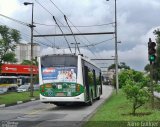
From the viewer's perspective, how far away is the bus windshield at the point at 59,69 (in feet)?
82.2

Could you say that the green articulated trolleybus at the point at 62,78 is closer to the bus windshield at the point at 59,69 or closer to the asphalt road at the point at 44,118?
the bus windshield at the point at 59,69

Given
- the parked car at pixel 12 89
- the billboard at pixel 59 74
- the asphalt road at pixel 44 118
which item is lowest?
the asphalt road at pixel 44 118

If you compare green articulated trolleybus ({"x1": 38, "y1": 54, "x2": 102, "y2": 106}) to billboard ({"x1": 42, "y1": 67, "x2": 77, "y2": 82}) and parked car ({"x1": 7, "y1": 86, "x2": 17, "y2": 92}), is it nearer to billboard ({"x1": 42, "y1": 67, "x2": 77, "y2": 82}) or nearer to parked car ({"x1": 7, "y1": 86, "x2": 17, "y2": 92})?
billboard ({"x1": 42, "y1": 67, "x2": 77, "y2": 82})

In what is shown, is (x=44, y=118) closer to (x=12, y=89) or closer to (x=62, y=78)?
(x=62, y=78)

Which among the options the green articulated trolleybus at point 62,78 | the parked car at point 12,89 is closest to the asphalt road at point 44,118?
the green articulated trolleybus at point 62,78

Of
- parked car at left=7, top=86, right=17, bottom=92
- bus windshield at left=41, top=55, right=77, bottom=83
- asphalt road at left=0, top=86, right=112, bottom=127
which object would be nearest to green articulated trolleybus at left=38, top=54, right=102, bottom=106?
bus windshield at left=41, top=55, right=77, bottom=83

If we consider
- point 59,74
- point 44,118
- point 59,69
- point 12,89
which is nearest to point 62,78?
point 59,74

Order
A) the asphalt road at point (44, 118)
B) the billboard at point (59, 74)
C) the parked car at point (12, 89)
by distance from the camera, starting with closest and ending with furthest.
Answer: the asphalt road at point (44, 118) → the billboard at point (59, 74) → the parked car at point (12, 89)

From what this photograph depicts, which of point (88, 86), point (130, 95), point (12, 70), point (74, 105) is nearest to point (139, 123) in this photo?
point (130, 95)

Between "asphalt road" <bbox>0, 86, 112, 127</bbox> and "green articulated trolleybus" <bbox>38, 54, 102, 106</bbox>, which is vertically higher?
"green articulated trolleybus" <bbox>38, 54, 102, 106</bbox>

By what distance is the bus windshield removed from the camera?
82.2 ft

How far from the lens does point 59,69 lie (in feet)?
82.7

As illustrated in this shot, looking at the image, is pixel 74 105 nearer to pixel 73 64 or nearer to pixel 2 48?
pixel 73 64

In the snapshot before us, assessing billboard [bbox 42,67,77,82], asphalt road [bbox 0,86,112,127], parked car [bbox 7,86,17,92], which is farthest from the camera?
parked car [bbox 7,86,17,92]
